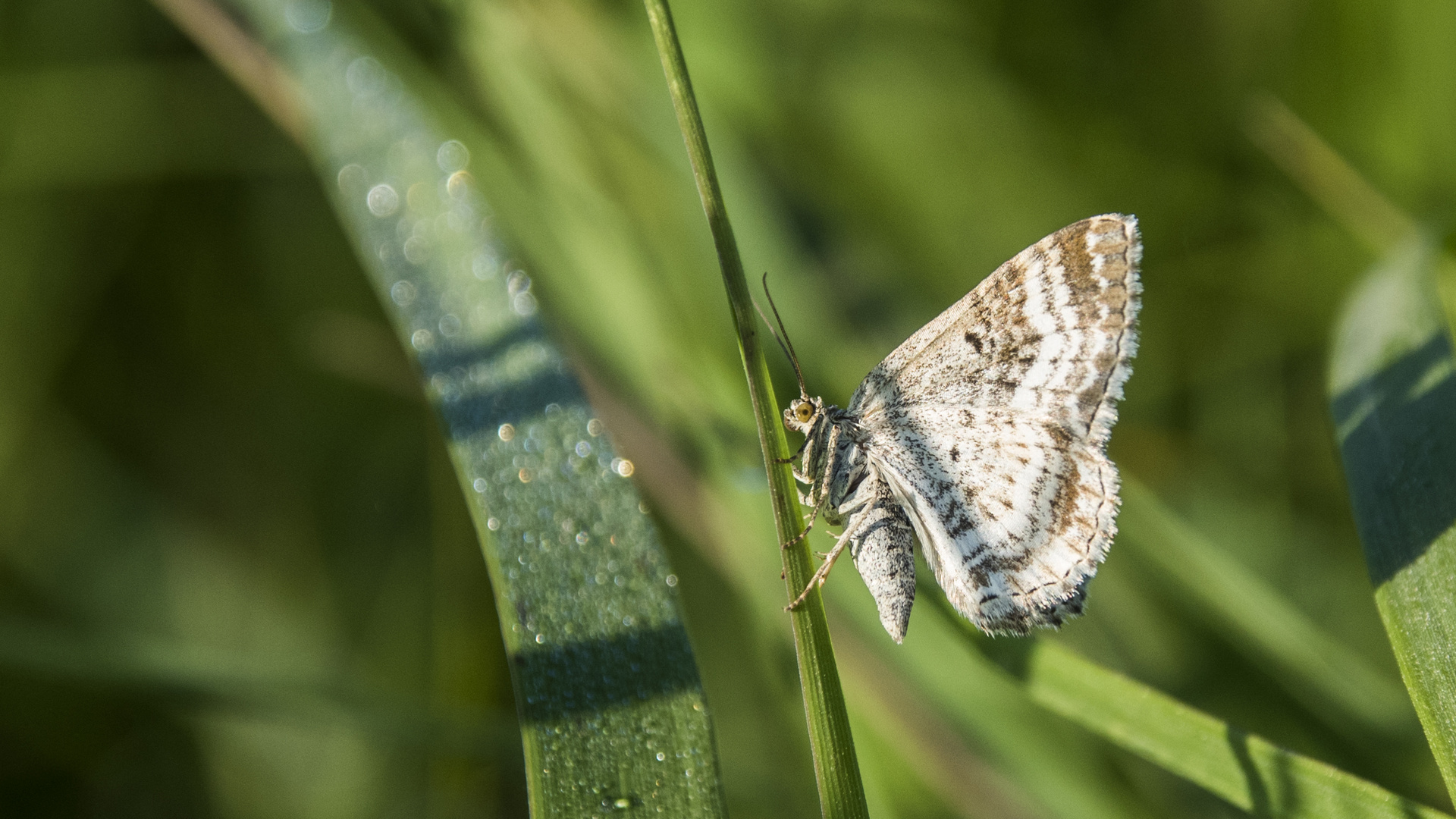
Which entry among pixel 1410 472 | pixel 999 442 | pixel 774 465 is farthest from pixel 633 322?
pixel 1410 472

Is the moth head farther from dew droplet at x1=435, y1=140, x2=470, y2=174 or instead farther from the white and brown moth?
dew droplet at x1=435, y1=140, x2=470, y2=174

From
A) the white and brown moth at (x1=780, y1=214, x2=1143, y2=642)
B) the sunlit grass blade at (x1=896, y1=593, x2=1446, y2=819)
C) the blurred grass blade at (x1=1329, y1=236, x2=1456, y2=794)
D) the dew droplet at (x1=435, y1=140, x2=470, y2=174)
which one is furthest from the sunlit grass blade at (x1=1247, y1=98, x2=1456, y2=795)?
the dew droplet at (x1=435, y1=140, x2=470, y2=174)

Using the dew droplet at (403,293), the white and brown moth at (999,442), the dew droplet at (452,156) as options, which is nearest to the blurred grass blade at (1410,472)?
the white and brown moth at (999,442)

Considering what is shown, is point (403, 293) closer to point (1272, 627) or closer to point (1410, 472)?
point (1410, 472)

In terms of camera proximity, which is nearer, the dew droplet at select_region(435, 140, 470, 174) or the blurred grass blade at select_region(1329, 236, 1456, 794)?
the blurred grass blade at select_region(1329, 236, 1456, 794)

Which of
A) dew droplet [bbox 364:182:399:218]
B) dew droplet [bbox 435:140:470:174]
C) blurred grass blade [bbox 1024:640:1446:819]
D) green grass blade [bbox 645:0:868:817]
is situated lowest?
blurred grass blade [bbox 1024:640:1446:819]

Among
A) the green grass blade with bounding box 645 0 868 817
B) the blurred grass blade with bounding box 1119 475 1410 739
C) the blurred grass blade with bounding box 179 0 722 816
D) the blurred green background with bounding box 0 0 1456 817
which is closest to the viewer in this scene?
the green grass blade with bounding box 645 0 868 817

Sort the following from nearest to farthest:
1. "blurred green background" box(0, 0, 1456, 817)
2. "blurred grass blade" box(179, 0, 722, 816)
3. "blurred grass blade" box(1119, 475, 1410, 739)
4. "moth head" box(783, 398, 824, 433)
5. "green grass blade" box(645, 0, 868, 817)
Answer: "green grass blade" box(645, 0, 868, 817) < "blurred grass blade" box(179, 0, 722, 816) < "moth head" box(783, 398, 824, 433) < "blurred grass blade" box(1119, 475, 1410, 739) < "blurred green background" box(0, 0, 1456, 817)
